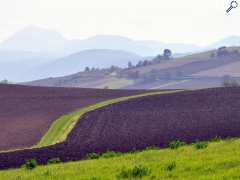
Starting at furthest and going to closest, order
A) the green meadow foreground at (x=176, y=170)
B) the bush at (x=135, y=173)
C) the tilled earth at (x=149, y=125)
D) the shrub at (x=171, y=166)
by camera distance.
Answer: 1. the tilled earth at (x=149, y=125)
2. the shrub at (x=171, y=166)
3. the bush at (x=135, y=173)
4. the green meadow foreground at (x=176, y=170)

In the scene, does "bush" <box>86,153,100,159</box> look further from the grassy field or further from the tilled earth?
the grassy field

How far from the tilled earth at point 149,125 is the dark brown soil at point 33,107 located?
14.1 ft

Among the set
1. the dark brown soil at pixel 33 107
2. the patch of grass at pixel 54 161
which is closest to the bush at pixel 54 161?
the patch of grass at pixel 54 161

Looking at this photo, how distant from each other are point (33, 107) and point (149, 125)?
26938 millimetres

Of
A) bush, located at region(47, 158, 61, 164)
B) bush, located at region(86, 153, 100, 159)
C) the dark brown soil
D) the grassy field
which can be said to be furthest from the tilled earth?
the dark brown soil

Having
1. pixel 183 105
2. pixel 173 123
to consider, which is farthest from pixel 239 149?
pixel 183 105

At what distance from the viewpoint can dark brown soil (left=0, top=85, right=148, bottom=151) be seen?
48.9m

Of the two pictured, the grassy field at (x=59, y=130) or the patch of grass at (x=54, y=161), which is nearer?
the patch of grass at (x=54, y=161)

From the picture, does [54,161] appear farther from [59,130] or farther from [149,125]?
[59,130]

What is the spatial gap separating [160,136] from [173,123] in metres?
8.80

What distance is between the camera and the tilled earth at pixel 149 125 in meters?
32.9

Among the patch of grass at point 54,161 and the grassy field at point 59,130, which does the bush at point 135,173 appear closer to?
the patch of grass at point 54,161

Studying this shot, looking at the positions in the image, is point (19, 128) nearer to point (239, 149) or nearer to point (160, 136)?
point (160, 136)

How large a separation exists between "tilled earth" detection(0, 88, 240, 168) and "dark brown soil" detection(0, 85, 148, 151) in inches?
169
